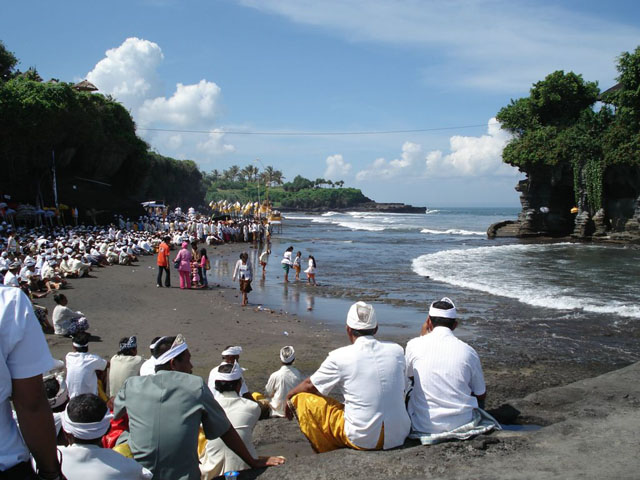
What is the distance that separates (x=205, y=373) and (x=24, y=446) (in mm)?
6593

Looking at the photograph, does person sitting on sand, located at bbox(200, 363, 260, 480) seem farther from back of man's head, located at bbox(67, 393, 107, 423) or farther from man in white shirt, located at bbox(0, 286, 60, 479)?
man in white shirt, located at bbox(0, 286, 60, 479)

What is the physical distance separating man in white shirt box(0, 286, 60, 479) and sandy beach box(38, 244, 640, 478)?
2240 mm

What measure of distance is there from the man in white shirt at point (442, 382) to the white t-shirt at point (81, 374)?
10.8ft

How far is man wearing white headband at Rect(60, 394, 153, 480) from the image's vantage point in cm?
302

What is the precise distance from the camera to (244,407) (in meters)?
4.61

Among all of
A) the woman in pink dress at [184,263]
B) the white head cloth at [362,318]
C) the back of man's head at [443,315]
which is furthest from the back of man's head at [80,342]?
the woman in pink dress at [184,263]

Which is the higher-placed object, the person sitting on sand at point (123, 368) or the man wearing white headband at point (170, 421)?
the man wearing white headband at point (170, 421)

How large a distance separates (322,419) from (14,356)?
2790 mm

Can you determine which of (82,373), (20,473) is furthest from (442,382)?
(82,373)

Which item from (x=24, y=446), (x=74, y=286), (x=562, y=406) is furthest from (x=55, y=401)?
(x=74, y=286)

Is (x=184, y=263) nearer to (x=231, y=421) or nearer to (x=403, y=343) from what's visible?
(x=403, y=343)

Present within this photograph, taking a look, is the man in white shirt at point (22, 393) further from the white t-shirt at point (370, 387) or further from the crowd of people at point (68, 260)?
the crowd of people at point (68, 260)

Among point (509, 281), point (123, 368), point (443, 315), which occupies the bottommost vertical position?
point (509, 281)

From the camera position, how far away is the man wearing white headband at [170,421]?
3.62 m
